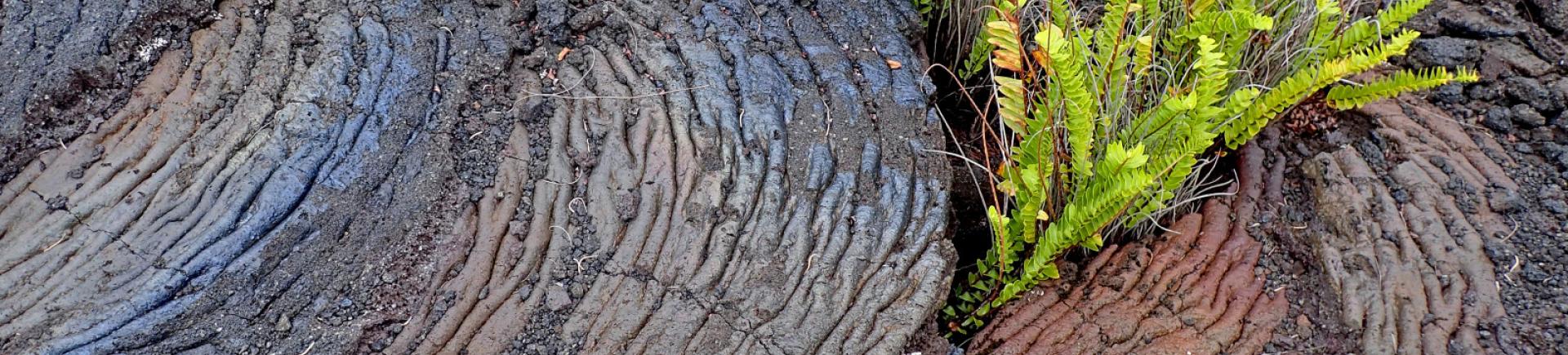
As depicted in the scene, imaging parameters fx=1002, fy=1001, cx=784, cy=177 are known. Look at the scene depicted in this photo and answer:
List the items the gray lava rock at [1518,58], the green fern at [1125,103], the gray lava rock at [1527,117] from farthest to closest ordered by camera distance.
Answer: the gray lava rock at [1518,58], the gray lava rock at [1527,117], the green fern at [1125,103]

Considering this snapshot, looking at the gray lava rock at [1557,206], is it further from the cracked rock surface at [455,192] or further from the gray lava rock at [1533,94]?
the cracked rock surface at [455,192]

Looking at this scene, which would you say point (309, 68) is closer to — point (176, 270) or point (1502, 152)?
point (176, 270)

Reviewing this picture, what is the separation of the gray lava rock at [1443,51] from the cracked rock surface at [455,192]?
1540 mm

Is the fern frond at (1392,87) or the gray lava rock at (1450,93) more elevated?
the fern frond at (1392,87)

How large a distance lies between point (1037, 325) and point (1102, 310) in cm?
16

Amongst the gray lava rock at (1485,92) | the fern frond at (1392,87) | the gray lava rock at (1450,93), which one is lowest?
the gray lava rock at (1450,93)

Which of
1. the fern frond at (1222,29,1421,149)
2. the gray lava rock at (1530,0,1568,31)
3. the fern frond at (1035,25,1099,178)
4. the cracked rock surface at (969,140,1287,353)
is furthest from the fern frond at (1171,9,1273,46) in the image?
the gray lava rock at (1530,0,1568,31)

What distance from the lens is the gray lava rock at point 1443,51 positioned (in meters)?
2.87

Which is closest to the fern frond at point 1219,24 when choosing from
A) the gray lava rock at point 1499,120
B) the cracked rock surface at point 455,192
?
the cracked rock surface at point 455,192

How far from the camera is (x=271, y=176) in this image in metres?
2.13

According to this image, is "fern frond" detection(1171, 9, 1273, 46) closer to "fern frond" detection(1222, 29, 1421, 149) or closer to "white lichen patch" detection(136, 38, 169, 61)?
"fern frond" detection(1222, 29, 1421, 149)

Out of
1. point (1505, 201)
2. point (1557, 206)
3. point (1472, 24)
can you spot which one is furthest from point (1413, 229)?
point (1472, 24)

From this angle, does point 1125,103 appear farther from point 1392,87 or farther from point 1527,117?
point 1527,117

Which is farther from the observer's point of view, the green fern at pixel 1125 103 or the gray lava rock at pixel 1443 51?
the gray lava rock at pixel 1443 51
